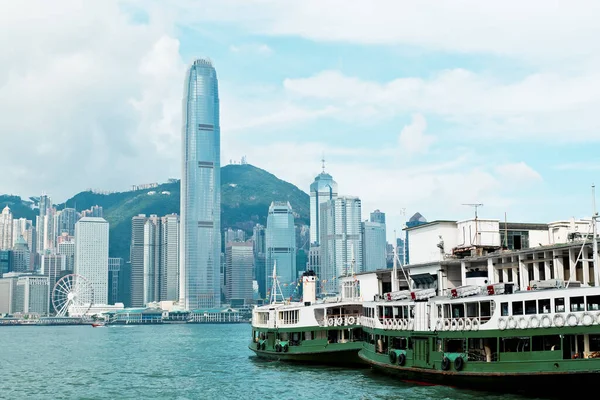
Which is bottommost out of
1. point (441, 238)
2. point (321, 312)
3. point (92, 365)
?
point (92, 365)

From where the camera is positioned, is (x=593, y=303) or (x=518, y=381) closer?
(x=593, y=303)

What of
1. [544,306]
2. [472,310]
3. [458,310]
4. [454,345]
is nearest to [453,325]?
[458,310]

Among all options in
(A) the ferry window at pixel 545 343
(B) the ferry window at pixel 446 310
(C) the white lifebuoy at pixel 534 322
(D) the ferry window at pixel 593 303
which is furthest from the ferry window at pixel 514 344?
(B) the ferry window at pixel 446 310

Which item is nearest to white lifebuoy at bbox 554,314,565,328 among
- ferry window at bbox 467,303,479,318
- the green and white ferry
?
ferry window at bbox 467,303,479,318

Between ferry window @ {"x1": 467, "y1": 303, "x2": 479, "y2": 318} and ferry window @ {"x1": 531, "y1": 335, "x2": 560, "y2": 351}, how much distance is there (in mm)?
4410

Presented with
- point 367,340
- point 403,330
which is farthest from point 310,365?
point 403,330

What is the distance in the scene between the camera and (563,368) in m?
35.3

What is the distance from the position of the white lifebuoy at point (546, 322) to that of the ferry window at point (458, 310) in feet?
18.9

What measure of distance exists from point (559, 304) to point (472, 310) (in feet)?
18.6

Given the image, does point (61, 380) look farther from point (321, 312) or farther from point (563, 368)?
point (563, 368)

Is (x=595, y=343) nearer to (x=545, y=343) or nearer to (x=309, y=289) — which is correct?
(x=545, y=343)

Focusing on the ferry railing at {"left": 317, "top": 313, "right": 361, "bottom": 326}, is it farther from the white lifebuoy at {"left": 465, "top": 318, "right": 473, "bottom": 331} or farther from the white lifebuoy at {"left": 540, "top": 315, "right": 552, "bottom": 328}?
the white lifebuoy at {"left": 540, "top": 315, "right": 552, "bottom": 328}

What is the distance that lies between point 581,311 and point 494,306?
Result: 4.86m

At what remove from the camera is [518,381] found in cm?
3716
